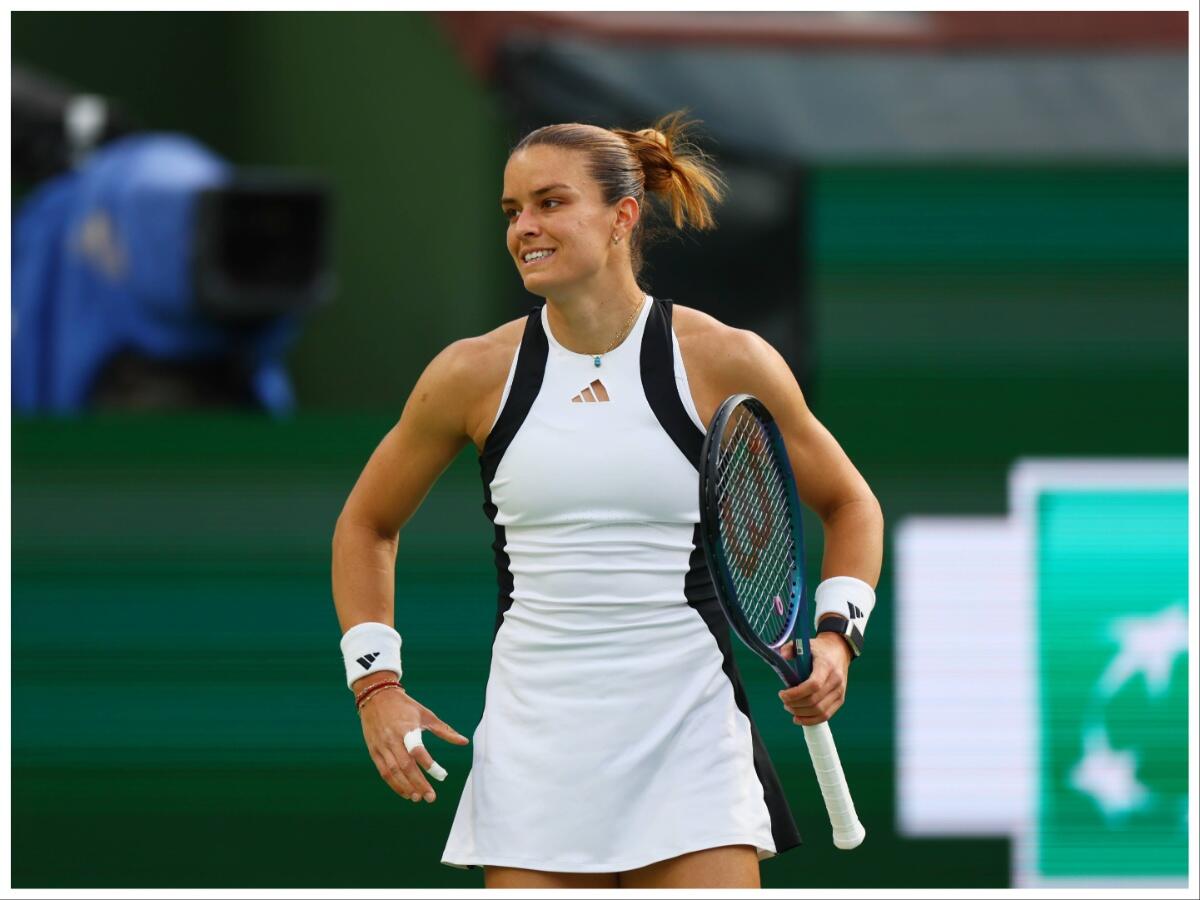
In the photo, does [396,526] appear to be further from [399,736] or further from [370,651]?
[399,736]

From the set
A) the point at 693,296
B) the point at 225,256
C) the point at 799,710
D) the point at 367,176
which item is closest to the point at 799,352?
the point at 693,296

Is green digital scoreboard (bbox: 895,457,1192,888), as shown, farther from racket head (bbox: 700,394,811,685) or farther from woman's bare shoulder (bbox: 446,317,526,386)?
woman's bare shoulder (bbox: 446,317,526,386)

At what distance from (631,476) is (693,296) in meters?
3.39

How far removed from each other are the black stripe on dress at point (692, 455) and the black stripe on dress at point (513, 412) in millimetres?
172

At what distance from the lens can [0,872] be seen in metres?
4.73

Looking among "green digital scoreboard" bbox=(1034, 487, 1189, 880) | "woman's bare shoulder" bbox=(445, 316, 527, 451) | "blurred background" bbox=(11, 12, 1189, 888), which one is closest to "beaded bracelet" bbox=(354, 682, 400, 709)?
"woman's bare shoulder" bbox=(445, 316, 527, 451)

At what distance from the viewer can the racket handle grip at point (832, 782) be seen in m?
2.88

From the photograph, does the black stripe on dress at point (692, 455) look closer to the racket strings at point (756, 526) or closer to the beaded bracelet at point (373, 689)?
the racket strings at point (756, 526)

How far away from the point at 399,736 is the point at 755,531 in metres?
0.65

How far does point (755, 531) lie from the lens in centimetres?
296

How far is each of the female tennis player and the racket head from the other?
0.05 metres

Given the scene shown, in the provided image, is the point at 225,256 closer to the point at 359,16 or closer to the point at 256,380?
the point at 256,380

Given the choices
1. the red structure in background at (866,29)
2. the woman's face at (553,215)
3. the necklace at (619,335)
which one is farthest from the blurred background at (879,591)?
the woman's face at (553,215)

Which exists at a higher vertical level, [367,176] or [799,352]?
[367,176]
